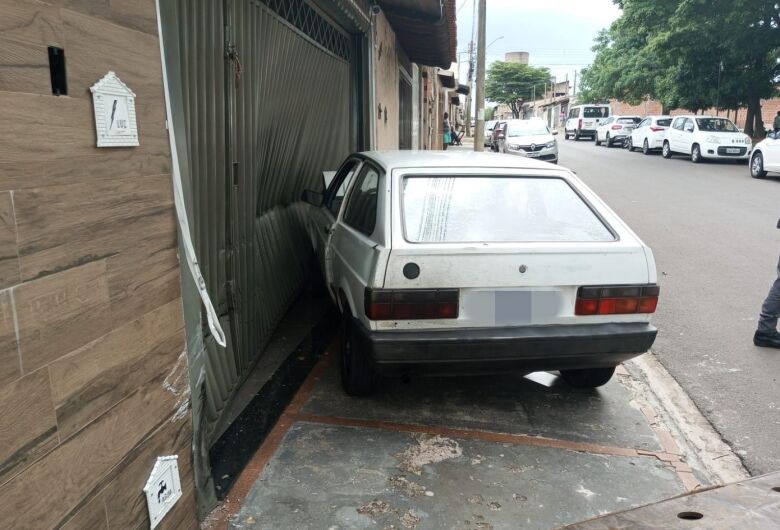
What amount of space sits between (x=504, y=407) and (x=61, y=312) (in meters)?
2.81

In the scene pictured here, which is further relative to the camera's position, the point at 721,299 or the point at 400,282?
the point at 721,299

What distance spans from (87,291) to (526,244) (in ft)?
7.31

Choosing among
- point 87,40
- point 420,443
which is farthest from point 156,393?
point 420,443

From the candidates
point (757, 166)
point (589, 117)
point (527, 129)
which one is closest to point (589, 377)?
point (757, 166)

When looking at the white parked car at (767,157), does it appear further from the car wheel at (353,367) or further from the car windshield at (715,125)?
the car wheel at (353,367)

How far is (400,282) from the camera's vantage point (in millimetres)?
3184

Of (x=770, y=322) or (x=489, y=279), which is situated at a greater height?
(x=489, y=279)

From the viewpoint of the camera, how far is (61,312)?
5.57 feet

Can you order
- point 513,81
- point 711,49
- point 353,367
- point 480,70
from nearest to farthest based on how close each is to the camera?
point 353,367, point 480,70, point 711,49, point 513,81

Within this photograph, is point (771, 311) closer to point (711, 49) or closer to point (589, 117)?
point (711, 49)

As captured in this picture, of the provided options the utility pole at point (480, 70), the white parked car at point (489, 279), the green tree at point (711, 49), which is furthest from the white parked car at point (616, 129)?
the white parked car at point (489, 279)

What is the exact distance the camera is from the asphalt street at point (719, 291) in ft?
12.7

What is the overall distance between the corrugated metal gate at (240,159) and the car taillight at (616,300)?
1.96 meters

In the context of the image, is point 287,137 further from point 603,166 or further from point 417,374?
point 603,166
